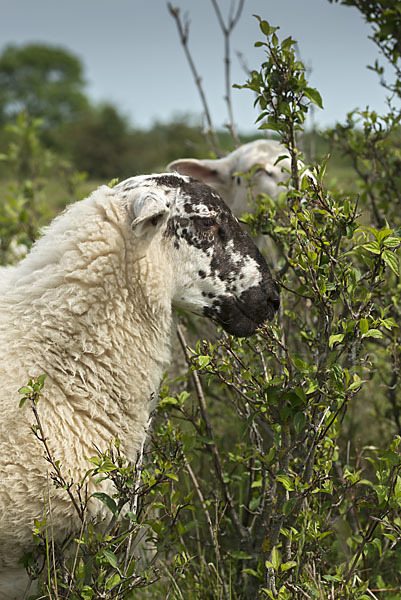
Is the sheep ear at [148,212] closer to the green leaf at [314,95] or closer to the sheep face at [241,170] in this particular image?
the green leaf at [314,95]

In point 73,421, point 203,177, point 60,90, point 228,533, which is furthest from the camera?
point 60,90

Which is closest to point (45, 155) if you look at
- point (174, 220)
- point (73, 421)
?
point (174, 220)

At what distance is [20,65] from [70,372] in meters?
82.7

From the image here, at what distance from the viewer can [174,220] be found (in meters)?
2.55

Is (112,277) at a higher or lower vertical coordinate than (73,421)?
higher

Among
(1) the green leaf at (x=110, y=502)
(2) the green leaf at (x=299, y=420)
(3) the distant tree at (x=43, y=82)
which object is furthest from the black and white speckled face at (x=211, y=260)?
(3) the distant tree at (x=43, y=82)

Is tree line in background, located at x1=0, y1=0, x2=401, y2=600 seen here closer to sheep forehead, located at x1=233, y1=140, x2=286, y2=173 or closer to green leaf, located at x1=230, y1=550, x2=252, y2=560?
green leaf, located at x1=230, y1=550, x2=252, y2=560

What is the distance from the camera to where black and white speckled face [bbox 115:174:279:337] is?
8.36 feet

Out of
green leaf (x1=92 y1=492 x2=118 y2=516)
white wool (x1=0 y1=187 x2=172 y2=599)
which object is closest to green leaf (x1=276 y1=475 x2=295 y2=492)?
green leaf (x1=92 y1=492 x2=118 y2=516)

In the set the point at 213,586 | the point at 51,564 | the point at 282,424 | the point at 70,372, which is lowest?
the point at 213,586

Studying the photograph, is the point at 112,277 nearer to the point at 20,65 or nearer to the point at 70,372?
the point at 70,372

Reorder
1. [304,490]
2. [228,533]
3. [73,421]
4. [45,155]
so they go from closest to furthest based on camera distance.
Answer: [304,490]
[73,421]
[228,533]
[45,155]

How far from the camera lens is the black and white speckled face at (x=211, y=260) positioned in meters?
2.55

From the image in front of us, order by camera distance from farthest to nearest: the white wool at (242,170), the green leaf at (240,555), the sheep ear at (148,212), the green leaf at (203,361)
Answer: the white wool at (242,170) → the green leaf at (240,555) → the sheep ear at (148,212) → the green leaf at (203,361)
